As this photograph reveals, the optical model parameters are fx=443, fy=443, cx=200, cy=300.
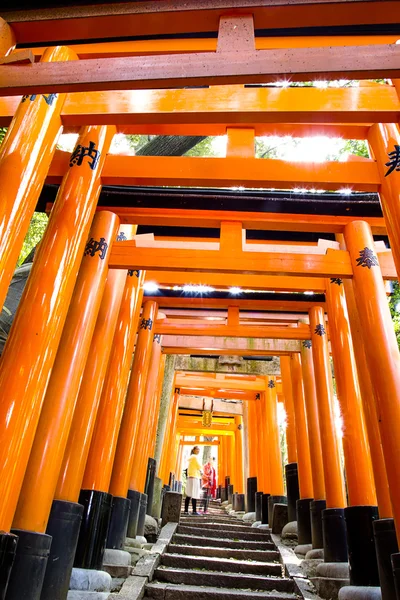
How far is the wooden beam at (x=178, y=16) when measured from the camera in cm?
Answer: 340

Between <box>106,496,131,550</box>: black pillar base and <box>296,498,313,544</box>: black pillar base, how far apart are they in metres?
3.52

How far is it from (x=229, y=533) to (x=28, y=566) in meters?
6.37

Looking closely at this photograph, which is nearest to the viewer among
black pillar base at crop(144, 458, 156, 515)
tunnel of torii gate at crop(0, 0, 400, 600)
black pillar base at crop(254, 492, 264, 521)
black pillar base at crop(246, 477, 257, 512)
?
tunnel of torii gate at crop(0, 0, 400, 600)

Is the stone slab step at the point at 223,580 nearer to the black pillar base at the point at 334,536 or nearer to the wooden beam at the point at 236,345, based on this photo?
the black pillar base at the point at 334,536

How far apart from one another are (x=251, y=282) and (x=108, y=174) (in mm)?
2519

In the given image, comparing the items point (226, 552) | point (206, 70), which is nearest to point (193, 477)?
point (226, 552)

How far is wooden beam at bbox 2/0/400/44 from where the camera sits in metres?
3.40

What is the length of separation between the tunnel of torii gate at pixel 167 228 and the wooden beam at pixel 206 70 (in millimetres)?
13

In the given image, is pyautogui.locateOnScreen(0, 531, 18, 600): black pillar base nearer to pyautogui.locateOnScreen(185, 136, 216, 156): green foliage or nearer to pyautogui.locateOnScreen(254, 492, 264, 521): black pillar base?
pyautogui.locateOnScreen(254, 492, 264, 521): black pillar base

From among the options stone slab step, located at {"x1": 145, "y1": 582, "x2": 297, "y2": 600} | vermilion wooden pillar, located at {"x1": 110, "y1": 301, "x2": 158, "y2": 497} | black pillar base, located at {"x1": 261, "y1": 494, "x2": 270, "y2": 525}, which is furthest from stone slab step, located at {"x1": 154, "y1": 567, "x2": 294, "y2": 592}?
black pillar base, located at {"x1": 261, "y1": 494, "x2": 270, "y2": 525}

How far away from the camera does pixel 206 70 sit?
2.75m

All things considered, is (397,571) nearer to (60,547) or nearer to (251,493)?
(60,547)

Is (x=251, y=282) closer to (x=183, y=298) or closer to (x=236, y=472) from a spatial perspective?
(x=183, y=298)

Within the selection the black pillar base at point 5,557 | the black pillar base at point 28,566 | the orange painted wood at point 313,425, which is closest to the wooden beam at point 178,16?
the black pillar base at point 5,557
